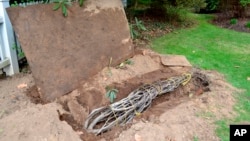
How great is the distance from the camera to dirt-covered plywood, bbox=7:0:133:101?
2.83 meters

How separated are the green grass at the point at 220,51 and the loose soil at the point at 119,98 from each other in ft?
0.44

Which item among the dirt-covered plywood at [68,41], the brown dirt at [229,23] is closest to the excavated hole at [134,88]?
the dirt-covered plywood at [68,41]

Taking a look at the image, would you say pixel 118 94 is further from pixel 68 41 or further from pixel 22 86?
pixel 22 86

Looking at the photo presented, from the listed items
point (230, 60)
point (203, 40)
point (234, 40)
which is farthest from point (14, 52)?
point (234, 40)

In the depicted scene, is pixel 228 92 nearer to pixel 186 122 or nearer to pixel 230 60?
pixel 186 122

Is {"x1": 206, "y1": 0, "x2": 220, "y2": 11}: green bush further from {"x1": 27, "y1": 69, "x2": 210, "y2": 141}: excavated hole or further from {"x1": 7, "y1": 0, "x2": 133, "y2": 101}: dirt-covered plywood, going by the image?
{"x1": 7, "y1": 0, "x2": 133, "y2": 101}: dirt-covered plywood

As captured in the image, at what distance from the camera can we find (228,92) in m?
3.14

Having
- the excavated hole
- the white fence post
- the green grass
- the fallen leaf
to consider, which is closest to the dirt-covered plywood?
the excavated hole

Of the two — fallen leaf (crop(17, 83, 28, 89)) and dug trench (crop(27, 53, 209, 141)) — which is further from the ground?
fallen leaf (crop(17, 83, 28, 89))

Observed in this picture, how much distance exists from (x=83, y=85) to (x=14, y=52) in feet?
4.20

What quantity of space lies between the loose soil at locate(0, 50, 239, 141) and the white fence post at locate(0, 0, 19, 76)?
0.56 feet

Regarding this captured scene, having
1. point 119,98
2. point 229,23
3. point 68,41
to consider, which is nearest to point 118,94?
point 119,98

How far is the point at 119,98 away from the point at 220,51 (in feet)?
9.40

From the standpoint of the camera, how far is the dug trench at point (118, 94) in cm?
260
